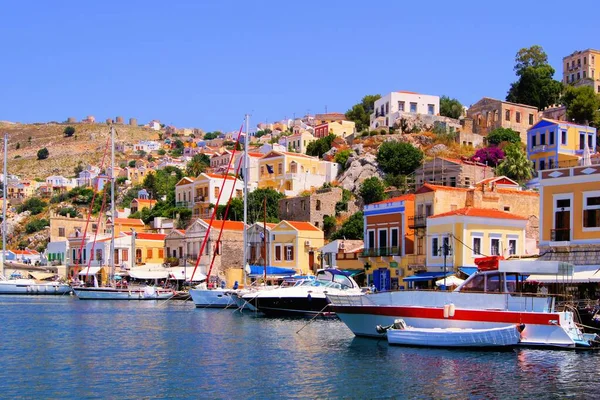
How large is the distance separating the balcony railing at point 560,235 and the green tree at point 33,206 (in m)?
119

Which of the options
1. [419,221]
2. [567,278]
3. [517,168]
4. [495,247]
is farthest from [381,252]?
[517,168]

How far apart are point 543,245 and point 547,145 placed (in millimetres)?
41993

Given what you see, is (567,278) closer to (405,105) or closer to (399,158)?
(399,158)

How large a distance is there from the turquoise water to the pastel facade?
1548cm

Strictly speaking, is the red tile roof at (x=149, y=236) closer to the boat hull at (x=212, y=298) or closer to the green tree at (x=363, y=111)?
the boat hull at (x=212, y=298)

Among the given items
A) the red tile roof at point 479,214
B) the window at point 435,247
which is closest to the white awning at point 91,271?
the window at point 435,247

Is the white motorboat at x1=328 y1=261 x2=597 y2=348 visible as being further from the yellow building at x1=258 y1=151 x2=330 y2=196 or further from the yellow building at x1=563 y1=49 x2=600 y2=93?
the yellow building at x1=563 y1=49 x2=600 y2=93

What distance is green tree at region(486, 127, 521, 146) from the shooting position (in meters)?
95.3

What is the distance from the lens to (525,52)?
376ft

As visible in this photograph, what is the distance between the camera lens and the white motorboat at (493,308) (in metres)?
29.2

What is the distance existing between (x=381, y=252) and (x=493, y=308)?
24350 millimetres

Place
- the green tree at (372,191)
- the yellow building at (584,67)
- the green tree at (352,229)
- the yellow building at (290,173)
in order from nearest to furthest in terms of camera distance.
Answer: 1. the green tree at (352,229)
2. the green tree at (372,191)
3. the yellow building at (290,173)
4. the yellow building at (584,67)

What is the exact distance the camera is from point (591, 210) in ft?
120

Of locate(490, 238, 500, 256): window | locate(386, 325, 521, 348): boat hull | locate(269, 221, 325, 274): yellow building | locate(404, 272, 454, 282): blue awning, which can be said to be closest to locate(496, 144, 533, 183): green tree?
locate(269, 221, 325, 274): yellow building
